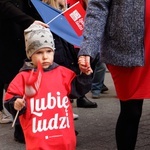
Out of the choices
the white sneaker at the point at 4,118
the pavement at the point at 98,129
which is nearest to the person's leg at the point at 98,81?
the pavement at the point at 98,129

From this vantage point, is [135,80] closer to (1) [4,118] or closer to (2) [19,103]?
(2) [19,103]

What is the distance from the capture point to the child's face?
301cm

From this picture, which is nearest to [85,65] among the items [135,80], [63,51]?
[135,80]

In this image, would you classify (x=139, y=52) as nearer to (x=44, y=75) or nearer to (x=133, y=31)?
(x=133, y=31)

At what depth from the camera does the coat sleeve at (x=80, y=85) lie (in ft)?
9.98

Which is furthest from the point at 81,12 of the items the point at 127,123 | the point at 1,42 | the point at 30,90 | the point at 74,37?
the point at 30,90

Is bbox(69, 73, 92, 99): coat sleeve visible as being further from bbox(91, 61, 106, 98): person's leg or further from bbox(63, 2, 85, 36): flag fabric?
bbox(91, 61, 106, 98): person's leg

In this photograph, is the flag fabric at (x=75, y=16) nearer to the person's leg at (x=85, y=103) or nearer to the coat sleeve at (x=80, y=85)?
the coat sleeve at (x=80, y=85)

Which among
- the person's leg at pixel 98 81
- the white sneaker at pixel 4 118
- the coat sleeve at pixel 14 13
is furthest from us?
the person's leg at pixel 98 81

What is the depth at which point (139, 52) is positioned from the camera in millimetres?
3229

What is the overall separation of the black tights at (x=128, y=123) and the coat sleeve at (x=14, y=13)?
1.17m

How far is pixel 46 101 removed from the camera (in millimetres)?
2932

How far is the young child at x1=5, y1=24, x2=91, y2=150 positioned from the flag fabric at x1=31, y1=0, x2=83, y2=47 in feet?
3.50

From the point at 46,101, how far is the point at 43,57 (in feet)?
1.00
